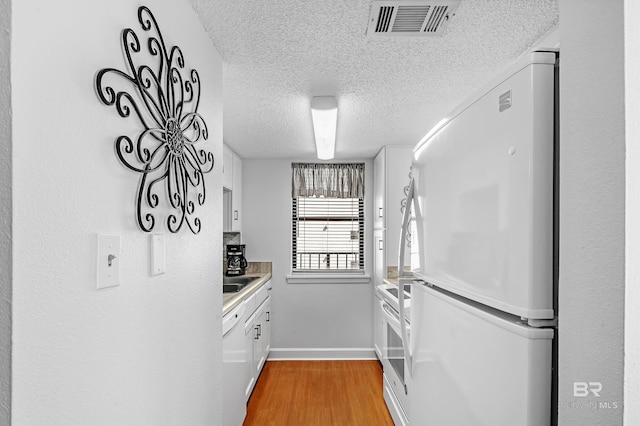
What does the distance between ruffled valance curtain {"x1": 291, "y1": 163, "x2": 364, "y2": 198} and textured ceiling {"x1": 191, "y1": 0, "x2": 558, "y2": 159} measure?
1.58m

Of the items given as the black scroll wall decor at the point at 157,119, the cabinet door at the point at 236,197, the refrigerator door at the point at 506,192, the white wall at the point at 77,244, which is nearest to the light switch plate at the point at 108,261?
the white wall at the point at 77,244

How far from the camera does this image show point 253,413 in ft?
10.1

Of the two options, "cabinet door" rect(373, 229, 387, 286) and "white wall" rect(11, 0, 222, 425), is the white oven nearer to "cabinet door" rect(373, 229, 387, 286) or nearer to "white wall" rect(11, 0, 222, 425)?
"cabinet door" rect(373, 229, 387, 286)

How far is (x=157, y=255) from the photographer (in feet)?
3.74

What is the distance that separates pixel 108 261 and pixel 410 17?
4.14 ft

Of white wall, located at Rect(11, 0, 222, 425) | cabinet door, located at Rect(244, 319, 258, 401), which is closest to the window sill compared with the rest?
cabinet door, located at Rect(244, 319, 258, 401)

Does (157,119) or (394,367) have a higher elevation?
(157,119)

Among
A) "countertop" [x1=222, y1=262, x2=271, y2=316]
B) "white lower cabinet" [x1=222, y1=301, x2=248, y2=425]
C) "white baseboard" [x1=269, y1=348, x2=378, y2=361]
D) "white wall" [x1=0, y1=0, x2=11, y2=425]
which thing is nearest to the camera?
"white wall" [x1=0, y1=0, x2=11, y2=425]

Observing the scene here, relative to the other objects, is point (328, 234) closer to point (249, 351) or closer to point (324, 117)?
point (249, 351)

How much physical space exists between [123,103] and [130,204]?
0.25 metres

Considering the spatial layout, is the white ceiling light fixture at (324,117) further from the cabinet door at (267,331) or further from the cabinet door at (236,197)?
the cabinet door at (267,331)

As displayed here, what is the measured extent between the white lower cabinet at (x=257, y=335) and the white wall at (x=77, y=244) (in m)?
1.86

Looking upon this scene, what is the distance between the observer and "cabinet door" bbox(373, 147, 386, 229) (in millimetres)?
3998

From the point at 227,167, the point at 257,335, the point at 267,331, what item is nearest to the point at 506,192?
the point at 257,335
